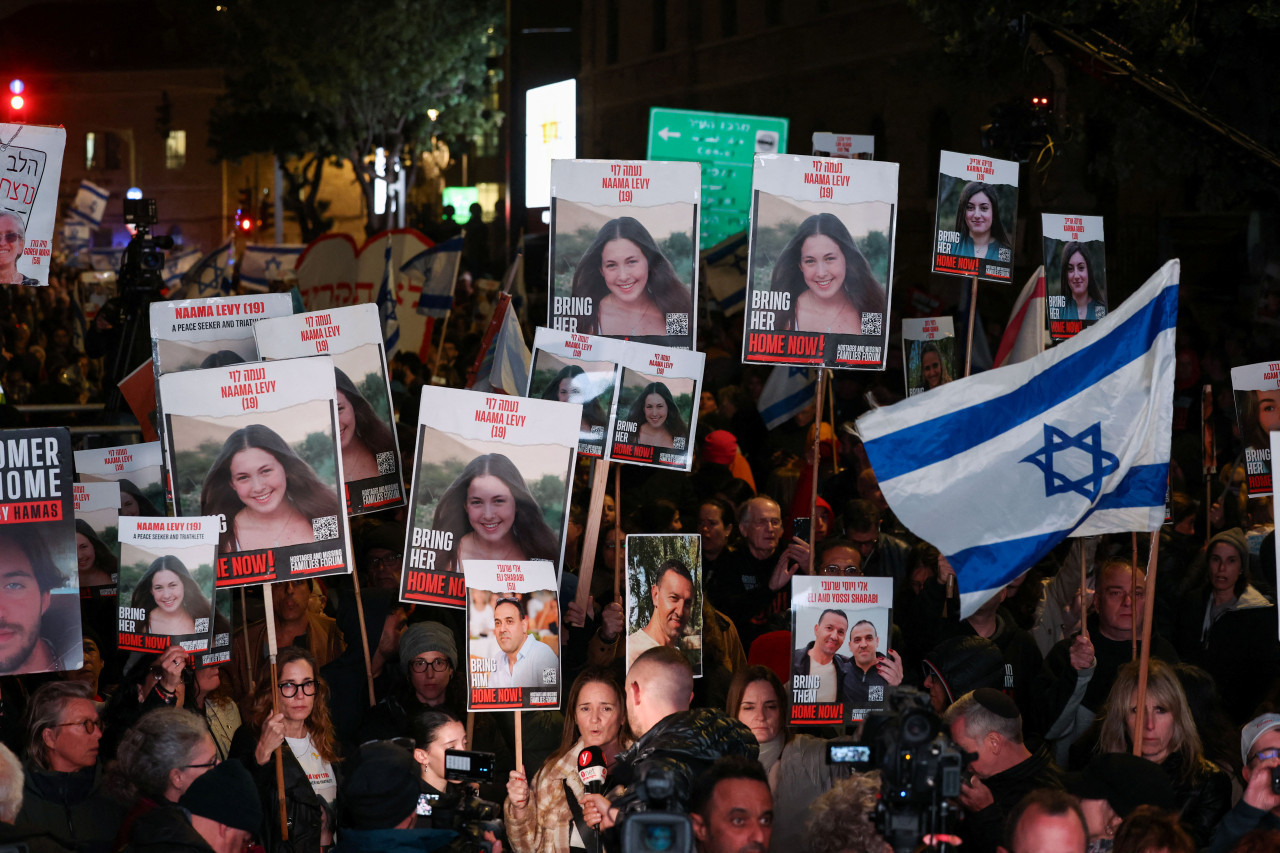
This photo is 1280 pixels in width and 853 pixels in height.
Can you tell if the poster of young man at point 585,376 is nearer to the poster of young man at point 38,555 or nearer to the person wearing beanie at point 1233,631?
the poster of young man at point 38,555

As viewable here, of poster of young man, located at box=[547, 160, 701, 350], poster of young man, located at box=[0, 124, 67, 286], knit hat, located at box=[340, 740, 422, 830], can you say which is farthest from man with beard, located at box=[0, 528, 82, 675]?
poster of young man, located at box=[547, 160, 701, 350]

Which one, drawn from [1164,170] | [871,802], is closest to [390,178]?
[1164,170]

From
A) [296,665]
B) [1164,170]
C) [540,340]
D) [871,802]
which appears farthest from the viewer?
[1164,170]

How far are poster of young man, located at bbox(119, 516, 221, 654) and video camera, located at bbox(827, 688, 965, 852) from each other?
3049 mm

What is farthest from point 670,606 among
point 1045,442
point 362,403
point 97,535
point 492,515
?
point 97,535

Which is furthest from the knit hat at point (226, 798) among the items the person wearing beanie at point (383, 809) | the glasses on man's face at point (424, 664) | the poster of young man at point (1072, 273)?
the poster of young man at point (1072, 273)

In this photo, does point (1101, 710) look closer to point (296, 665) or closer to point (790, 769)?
point (790, 769)

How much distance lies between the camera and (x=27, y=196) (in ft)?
24.4

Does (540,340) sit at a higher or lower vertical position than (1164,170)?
lower

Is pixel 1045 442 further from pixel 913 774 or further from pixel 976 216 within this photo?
pixel 976 216

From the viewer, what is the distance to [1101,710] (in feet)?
21.9

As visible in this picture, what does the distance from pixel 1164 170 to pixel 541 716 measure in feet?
42.8

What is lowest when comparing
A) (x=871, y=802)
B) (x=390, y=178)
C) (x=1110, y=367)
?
(x=871, y=802)

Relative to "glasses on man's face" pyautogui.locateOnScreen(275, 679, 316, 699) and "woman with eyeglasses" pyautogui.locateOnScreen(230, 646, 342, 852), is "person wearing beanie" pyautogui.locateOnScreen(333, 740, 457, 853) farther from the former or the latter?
"glasses on man's face" pyautogui.locateOnScreen(275, 679, 316, 699)
